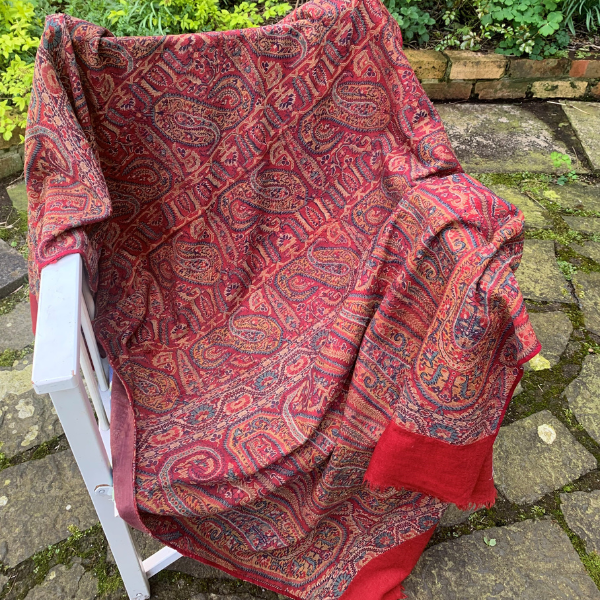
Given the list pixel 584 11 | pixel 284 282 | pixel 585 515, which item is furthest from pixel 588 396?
pixel 584 11

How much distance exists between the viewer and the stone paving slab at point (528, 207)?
2.58 meters

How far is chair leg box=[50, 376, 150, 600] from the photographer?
94 cm

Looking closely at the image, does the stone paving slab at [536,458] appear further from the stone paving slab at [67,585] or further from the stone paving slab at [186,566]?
the stone paving slab at [67,585]

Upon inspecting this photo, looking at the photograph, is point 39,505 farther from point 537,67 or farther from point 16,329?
point 537,67

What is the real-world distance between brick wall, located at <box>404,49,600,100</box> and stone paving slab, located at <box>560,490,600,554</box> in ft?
8.48

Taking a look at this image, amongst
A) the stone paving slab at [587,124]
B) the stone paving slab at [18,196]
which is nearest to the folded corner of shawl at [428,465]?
the stone paving slab at [18,196]

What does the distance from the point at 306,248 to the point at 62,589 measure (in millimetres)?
1207

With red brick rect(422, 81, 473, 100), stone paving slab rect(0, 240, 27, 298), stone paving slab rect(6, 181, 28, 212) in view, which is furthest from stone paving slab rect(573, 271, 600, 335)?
stone paving slab rect(6, 181, 28, 212)

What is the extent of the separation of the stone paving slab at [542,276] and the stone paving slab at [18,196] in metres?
2.40

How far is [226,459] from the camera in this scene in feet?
3.99

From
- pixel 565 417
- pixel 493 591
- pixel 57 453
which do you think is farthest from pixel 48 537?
pixel 565 417

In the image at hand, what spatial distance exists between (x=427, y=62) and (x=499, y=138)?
2.16ft

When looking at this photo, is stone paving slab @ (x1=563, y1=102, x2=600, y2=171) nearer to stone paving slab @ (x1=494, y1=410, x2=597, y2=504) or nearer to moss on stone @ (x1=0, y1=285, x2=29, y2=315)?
stone paving slab @ (x1=494, y1=410, x2=597, y2=504)

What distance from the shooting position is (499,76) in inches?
132
